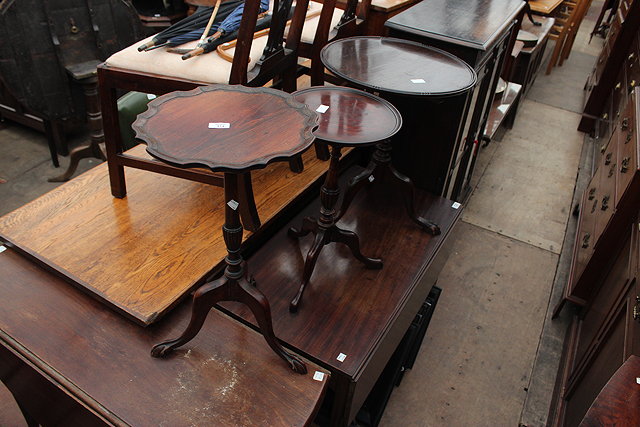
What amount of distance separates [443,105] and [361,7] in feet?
2.29

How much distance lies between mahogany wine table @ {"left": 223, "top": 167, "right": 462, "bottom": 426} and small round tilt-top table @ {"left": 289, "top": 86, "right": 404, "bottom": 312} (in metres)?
0.06

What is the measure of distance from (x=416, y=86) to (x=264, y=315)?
2.79 ft

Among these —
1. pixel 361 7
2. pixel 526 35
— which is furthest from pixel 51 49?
pixel 526 35

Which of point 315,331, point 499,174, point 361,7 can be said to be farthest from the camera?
point 499,174

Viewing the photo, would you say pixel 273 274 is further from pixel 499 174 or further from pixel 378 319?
pixel 499 174

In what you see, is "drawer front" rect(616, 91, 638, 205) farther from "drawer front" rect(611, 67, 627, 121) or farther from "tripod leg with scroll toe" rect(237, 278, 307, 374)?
"tripod leg with scroll toe" rect(237, 278, 307, 374)

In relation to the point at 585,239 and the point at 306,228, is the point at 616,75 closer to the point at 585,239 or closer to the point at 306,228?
the point at 585,239

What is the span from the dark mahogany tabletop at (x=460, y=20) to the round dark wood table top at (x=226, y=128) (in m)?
0.93

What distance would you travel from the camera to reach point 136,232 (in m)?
1.64

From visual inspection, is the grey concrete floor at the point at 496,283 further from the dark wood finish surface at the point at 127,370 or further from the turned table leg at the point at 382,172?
the turned table leg at the point at 382,172

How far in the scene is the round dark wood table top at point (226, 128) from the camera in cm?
103

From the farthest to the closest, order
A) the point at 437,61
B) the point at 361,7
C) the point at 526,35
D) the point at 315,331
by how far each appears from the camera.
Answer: the point at 526,35, the point at 361,7, the point at 437,61, the point at 315,331

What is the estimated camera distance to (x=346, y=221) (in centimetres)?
193

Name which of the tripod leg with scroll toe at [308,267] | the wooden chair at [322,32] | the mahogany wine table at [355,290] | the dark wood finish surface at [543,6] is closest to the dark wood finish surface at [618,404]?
the mahogany wine table at [355,290]
